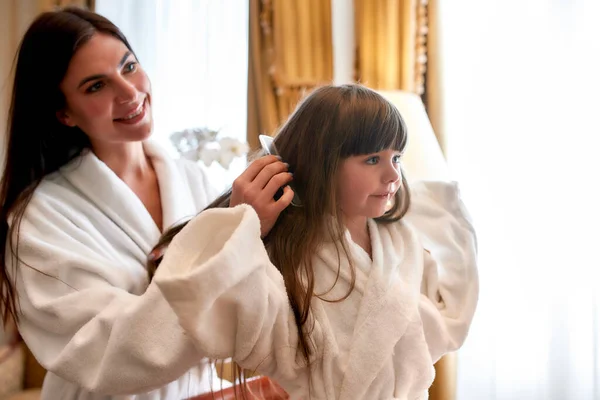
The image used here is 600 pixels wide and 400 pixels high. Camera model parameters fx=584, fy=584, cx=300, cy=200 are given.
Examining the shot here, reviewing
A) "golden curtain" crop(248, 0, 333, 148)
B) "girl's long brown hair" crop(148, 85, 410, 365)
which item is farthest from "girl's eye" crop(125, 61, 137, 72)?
"golden curtain" crop(248, 0, 333, 148)

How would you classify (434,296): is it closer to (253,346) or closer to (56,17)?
(253,346)

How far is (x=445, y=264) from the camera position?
1020 mm

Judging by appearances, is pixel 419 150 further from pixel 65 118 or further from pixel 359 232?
pixel 65 118

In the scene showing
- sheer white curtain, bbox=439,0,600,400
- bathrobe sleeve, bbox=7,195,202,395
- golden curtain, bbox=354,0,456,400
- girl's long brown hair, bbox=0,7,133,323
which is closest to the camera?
bathrobe sleeve, bbox=7,195,202,395

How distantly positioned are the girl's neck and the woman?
0.49 feet

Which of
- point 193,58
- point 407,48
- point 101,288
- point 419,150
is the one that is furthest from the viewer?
point 193,58

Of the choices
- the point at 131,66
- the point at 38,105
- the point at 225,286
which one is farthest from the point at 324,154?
the point at 38,105

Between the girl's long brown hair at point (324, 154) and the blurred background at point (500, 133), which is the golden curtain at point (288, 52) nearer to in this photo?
the blurred background at point (500, 133)

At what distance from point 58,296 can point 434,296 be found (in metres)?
0.64

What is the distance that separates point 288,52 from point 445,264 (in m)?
1.19

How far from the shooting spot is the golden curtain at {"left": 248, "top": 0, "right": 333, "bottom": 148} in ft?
6.55

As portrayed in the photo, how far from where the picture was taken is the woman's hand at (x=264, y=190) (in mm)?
833

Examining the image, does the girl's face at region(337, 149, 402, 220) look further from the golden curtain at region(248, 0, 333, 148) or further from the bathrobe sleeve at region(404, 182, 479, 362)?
the golden curtain at region(248, 0, 333, 148)

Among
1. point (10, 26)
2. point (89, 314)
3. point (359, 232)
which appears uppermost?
point (10, 26)
